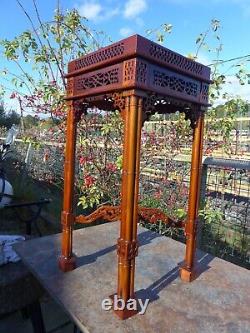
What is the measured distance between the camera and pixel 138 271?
1672 mm

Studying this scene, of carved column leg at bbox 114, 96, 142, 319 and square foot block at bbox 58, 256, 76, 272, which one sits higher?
carved column leg at bbox 114, 96, 142, 319

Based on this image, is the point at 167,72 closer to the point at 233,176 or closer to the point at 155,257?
the point at 155,257

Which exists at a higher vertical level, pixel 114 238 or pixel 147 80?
pixel 147 80

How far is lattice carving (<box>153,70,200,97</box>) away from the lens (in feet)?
4.27

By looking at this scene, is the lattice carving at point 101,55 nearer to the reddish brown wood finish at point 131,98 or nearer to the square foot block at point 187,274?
the reddish brown wood finish at point 131,98

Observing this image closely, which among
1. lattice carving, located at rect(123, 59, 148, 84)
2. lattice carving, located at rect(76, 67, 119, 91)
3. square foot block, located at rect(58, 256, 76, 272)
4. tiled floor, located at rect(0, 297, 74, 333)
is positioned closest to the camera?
lattice carving, located at rect(123, 59, 148, 84)

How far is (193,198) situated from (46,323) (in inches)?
68.6

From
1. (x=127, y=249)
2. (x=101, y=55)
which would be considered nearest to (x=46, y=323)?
(x=127, y=249)

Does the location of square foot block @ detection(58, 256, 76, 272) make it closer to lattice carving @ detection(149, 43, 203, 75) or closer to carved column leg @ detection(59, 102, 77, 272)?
carved column leg @ detection(59, 102, 77, 272)

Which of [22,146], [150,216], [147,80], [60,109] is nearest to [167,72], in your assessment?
[147,80]

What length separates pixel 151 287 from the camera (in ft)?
4.93

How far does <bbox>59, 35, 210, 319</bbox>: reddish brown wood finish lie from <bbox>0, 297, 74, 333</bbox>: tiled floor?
1078 mm

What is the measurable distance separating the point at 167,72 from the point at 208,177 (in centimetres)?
193

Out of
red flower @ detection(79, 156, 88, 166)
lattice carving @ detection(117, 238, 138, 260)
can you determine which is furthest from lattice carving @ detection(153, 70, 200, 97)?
red flower @ detection(79, 156, 88, 166)
